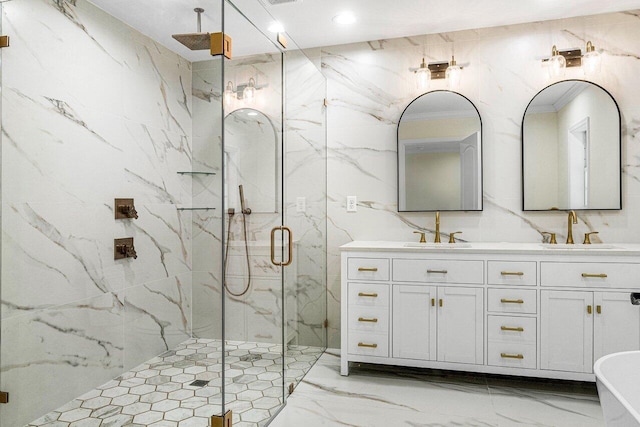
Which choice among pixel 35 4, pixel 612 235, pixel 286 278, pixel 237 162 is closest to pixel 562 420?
pixel 612 235

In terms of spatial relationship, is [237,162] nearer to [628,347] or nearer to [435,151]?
[435,151]

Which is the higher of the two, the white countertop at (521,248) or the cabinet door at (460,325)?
the white countertop at (521,248)

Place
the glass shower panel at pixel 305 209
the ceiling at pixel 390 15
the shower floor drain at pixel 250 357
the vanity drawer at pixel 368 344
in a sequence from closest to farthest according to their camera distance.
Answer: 1. the shower floor drain at pixel 250 357
2. the glass shower panel at pixel 305 209
3. the ceiling at pixel 390 15
4. the vanity drawer at pixel 368 344

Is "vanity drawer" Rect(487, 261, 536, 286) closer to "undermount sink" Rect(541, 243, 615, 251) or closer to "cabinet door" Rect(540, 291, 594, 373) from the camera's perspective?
"cabinet door" Rect(540, 291, 594, 373)

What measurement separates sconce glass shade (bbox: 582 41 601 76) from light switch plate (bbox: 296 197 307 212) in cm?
218

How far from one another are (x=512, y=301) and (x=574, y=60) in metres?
1.76

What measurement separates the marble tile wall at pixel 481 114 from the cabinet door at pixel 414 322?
61 centimetres

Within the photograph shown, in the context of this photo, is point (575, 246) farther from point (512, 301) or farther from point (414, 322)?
point (414, 322)

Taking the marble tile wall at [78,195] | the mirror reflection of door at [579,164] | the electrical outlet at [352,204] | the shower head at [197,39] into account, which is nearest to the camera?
the marble tile wall at [78,195]

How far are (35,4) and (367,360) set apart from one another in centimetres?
259

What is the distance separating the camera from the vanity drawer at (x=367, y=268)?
2861mm

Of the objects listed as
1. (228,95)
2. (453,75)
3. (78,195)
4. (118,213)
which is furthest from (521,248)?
(78,195)

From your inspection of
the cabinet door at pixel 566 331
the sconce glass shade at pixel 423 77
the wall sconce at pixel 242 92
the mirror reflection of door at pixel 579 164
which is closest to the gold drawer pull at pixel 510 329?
the cabinet door at pixel 566 331

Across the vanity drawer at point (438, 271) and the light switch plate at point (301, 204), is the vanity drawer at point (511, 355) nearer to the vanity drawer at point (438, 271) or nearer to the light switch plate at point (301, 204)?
the vanity drawer at point (438, 271)
